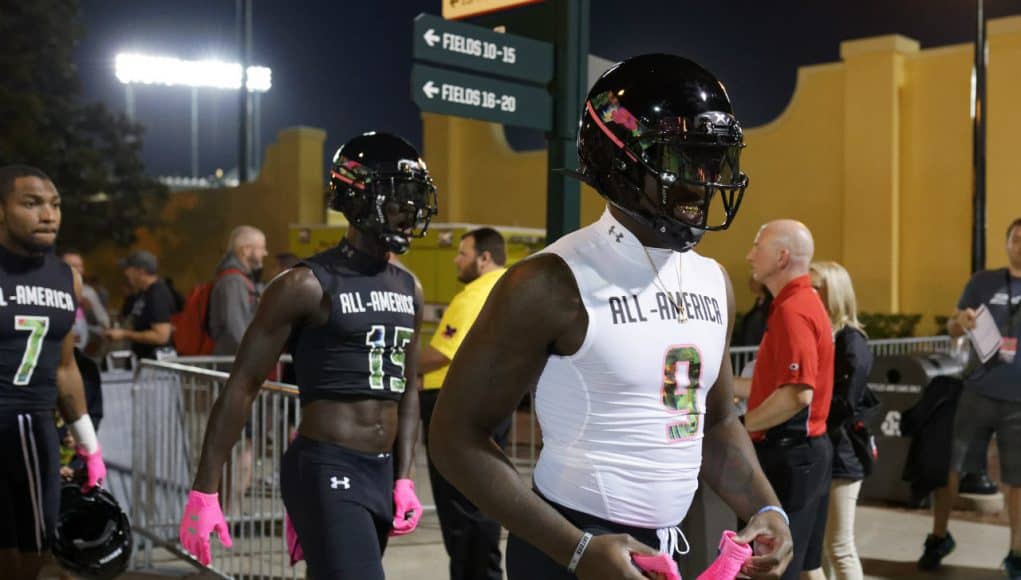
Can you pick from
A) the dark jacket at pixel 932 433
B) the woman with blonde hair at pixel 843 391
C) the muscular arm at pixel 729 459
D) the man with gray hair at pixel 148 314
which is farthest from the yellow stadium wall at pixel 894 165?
the muscular arm at pixel 729 459

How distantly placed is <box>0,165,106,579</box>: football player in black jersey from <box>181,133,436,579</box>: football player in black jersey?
120cm

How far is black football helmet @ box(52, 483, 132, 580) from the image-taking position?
5297mm

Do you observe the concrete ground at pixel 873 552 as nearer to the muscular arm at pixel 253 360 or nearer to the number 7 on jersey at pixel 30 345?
the number 7 on jersey at pixel 30 345

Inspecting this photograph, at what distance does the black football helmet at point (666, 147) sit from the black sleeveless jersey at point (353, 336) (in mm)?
2010

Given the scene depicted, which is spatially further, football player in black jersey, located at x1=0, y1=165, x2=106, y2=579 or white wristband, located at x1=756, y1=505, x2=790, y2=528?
football player in black jersey, located at x1=0, y1=165, x2=106, y2=579

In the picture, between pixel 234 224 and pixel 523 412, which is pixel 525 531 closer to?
pixel 523 412

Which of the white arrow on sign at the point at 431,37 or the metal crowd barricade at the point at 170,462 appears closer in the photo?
the white arrow on sign at the point at 431,37

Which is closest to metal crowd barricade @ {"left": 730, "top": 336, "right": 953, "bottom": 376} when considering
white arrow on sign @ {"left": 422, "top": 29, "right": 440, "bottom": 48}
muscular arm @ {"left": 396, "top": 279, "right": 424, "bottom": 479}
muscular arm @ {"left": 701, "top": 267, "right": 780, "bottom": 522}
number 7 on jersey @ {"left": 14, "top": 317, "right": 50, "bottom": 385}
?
white arrow on sign @ {"left": 422, "top": 29, "right": 440, "bottom": 48}

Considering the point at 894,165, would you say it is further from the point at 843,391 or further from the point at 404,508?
the point at 404,508

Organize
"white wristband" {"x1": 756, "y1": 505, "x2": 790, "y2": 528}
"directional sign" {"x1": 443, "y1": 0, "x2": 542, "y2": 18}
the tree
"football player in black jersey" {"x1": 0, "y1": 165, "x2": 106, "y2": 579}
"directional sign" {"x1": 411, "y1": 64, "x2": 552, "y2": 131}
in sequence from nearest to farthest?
"white wristband" {"x1": 756, "y1": 505, "x2": 790, "y2": 528} → "football player in black jersey" {"x1": 0, "y1": 165, "x2": 106, "y2": 579} → "directional sign" {"x1": 411, "y1": 64, "x2": 552, "y2": 131} → "directional sign" {"x1": 443, "y1": 0, "x2": 542, "y2": 18} → the tree

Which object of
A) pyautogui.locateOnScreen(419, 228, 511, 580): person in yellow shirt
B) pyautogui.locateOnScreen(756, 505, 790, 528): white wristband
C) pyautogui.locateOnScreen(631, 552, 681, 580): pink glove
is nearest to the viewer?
pyautogui.locateOnScreen(631, 552, 681, 580): pink glove

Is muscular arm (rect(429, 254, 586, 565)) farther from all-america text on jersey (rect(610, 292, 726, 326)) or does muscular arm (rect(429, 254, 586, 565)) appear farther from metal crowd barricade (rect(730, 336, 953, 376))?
metal crowd barricade (rect(730, 336, 953, 376))

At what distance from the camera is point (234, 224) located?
27.9 m

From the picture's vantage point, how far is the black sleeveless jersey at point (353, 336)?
163 inches
